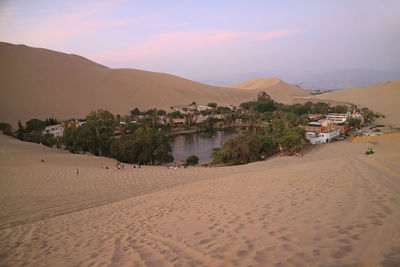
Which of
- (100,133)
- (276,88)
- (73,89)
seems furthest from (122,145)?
(276,88)

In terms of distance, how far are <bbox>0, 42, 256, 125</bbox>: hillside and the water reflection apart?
31.7 metres

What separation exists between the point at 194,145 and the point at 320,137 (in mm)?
17806

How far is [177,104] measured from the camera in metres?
82.6

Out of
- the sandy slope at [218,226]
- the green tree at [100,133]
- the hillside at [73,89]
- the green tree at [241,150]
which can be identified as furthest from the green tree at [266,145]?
the hillside at [73,89]

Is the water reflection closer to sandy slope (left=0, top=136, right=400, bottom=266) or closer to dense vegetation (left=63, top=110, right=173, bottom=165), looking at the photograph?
dense vegetation (left=63, top=110, right=173, bottom=165)

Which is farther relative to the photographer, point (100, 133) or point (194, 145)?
point (194, 145)

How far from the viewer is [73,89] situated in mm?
70375

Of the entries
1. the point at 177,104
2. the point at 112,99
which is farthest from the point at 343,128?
the point at 112,99

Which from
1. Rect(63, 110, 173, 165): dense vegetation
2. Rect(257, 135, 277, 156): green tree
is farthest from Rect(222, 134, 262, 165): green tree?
Rect(63, 110, 173, 165): dense vegetation

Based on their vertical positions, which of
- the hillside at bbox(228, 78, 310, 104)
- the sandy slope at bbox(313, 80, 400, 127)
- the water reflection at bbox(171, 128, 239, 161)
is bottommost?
the water reflection at bbox(171, 128, 239, 161)

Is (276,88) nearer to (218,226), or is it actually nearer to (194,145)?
(194,145)

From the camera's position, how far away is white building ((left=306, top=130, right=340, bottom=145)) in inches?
1274

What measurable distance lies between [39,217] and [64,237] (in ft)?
7.86

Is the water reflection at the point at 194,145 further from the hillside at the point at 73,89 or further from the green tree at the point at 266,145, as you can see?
the hillside at the point at 73,89
